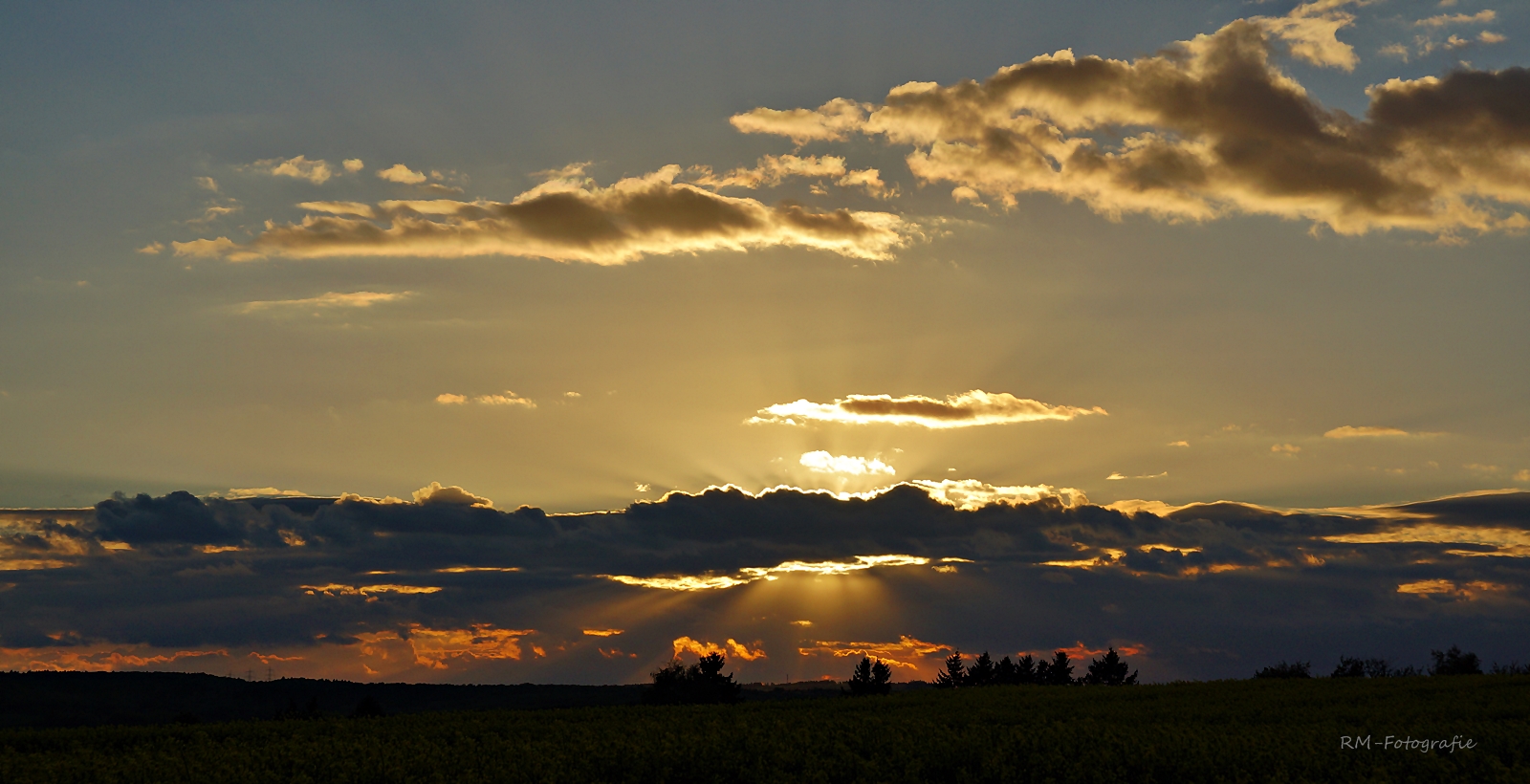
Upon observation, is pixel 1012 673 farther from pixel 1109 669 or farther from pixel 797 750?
pixel 797 750

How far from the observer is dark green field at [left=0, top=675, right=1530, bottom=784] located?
113 feet

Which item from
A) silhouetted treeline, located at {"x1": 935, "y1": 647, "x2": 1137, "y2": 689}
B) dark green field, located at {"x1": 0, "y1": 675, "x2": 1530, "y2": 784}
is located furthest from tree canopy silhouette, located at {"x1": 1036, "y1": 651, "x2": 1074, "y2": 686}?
dark green field, located at {"x1": 0, "y1": 675, "x2": 1530, "y2": 784}

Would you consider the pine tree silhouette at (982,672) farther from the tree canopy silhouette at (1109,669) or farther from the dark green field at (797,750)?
the dark green field at (797,750)

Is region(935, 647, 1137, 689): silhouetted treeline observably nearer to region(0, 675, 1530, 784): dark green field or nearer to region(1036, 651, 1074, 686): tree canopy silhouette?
region(1036, 651, 1074, 686): tree canopy silhouette

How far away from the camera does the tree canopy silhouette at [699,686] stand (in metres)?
136

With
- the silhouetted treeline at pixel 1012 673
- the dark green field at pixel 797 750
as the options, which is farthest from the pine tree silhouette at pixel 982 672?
the dark green field at pixel 797 750

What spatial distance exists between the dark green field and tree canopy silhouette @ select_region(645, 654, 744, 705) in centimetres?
7847

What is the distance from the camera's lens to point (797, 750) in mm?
38438

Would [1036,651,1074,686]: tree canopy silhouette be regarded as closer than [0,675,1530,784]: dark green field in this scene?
No

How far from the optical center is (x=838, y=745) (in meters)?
38.3

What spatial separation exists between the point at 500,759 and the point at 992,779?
708 inches

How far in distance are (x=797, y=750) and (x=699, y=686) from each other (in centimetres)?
10420

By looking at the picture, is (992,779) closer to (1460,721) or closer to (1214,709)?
(1460,721)

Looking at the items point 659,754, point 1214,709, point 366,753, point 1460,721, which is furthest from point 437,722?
point 1460,721
